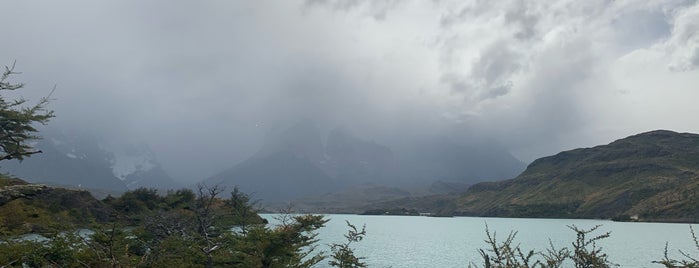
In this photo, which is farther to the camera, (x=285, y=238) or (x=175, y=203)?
(x=175, y=203)

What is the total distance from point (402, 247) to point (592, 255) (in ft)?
286

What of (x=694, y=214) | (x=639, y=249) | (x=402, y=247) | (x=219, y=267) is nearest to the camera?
(x=219, y=267)

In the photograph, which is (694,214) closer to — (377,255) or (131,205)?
(377,255)

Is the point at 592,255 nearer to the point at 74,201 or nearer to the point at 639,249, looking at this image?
the point at 639,249

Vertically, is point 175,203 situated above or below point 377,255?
above

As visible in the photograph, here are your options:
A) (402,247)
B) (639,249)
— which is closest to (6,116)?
(402,247)

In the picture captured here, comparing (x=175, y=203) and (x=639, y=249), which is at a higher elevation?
(x=175, y=203)

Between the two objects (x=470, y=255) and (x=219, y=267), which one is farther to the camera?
(x=470, y=255)

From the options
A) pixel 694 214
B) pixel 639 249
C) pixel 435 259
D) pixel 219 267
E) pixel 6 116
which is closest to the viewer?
pixel 6 116

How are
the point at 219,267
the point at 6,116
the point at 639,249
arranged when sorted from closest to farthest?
the point at 6,116
the point at 219,267
the point at 639,249

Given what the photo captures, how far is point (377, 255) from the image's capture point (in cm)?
8144

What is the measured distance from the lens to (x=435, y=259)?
258 ft

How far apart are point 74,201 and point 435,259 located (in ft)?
256

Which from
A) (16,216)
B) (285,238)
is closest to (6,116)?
(285,238)
